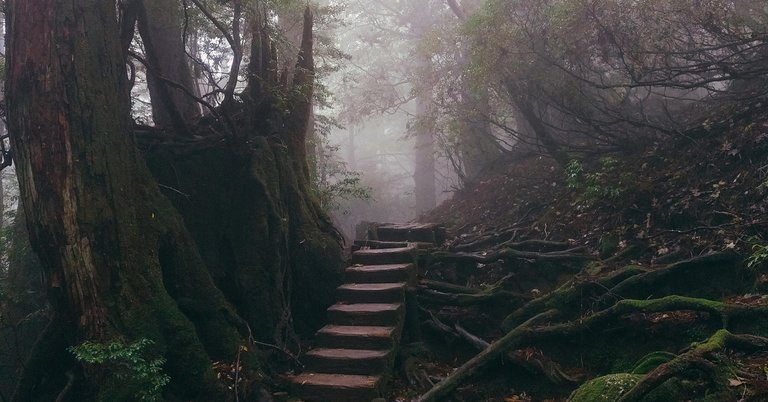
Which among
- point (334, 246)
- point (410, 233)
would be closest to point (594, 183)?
point (410, 233)

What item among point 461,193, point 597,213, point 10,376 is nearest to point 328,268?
point 597,213

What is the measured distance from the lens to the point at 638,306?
6.56 metres

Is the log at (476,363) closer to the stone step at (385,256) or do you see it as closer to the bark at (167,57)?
the stone step at (385,256)

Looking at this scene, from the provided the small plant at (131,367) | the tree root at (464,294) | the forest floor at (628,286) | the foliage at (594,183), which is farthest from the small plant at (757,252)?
the small plant at (131,367)

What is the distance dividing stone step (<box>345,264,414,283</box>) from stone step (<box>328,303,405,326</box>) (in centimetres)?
70

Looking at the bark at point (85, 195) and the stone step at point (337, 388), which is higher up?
the bark at point (85, 195)

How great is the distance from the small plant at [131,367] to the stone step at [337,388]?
1808 mm

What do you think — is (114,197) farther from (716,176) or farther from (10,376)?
(716,176)

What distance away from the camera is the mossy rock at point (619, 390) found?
15.1ft

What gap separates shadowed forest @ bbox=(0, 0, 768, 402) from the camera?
584 centimetres

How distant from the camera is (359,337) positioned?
297 inches

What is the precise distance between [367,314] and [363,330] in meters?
0.35

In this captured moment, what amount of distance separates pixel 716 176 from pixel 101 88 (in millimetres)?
8414

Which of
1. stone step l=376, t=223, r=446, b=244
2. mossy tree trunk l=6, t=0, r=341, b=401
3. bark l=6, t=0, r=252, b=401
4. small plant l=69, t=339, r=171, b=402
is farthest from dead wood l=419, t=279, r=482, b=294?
small plant l=69, t=339, r=171, b=402
